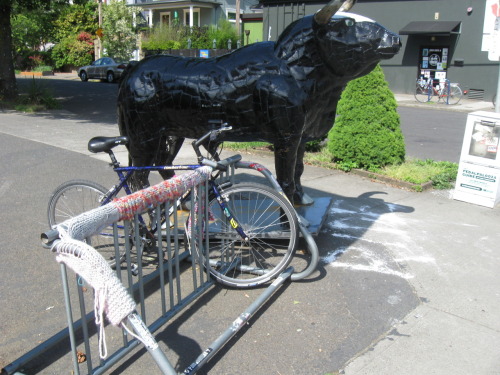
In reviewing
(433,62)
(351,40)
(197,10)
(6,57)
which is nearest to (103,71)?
(6,57)

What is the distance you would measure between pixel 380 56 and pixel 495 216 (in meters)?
3.22

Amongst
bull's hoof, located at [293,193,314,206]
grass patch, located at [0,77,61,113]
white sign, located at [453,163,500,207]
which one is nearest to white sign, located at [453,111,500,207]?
white sign, located at [453,163,500,207]

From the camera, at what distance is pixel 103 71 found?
88.5 feet

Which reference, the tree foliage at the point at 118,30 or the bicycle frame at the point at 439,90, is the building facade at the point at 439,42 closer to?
the bicycle frame at the point at 439,90

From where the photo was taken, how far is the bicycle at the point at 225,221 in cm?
374

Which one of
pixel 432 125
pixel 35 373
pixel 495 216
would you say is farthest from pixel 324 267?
pixel 432 125

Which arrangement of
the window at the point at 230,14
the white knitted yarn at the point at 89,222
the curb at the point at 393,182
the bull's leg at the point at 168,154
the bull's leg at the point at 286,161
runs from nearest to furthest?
the white knitted yarn at the point at 89,222
the bull's leg at the point at 286,161
the bull's leg at the point at 168,154
the curb at the point at 393,182
the window at the point at 230,14

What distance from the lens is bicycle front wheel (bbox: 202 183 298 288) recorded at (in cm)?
375

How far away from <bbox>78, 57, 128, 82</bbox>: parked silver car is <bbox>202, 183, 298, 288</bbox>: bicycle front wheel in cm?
2379

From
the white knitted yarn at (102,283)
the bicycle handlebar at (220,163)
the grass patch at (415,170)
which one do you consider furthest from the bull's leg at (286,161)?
the grass patch at (415,170)

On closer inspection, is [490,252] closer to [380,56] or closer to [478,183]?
[478,183]

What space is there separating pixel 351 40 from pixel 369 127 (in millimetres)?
3950

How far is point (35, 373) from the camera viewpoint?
2900 mm

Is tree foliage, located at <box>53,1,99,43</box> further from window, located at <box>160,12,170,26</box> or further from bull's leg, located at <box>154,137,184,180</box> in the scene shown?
bull's leg, located at <box>154,137,184,180</box>
